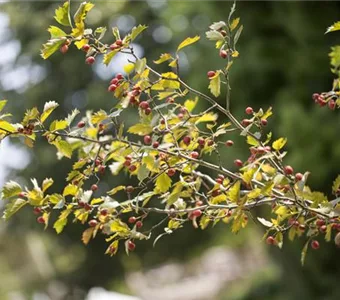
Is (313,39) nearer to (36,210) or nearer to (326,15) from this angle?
(326,15)

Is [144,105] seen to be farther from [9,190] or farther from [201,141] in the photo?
[9,190]

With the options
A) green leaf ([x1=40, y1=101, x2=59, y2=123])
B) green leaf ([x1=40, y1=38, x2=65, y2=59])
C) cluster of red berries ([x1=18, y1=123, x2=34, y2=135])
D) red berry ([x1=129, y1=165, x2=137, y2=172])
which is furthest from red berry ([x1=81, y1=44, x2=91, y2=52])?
red berry ([x1=129, y1=165, x2=137, y2=172])

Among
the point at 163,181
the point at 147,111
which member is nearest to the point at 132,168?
the point at 163,181

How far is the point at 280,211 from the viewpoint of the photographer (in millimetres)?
2283

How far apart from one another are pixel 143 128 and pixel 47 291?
15343 mm

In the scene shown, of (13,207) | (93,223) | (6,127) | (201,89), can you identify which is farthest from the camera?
(201,89)

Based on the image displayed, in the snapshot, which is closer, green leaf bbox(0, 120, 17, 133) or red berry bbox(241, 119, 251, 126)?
green leaf bbox(0, 120, 17, 133)

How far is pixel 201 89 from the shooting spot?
7.58 m

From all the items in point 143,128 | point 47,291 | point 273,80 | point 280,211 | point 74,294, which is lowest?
point 47,291

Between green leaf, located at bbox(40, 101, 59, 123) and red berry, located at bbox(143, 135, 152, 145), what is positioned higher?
green leaf, located at bbox(40, 101, 59, 123)

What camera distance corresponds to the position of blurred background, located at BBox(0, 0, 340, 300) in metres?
6.82

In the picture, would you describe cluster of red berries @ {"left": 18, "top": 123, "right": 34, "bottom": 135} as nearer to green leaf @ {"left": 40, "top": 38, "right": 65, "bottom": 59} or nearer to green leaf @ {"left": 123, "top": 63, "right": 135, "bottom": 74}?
green leaf @ {"left": 40, "top": 38, "right": 65, "bottom": 59}

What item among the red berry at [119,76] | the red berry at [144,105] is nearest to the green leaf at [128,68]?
the red berry at [119,76]

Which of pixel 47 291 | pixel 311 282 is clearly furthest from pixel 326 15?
pixel 47 291
